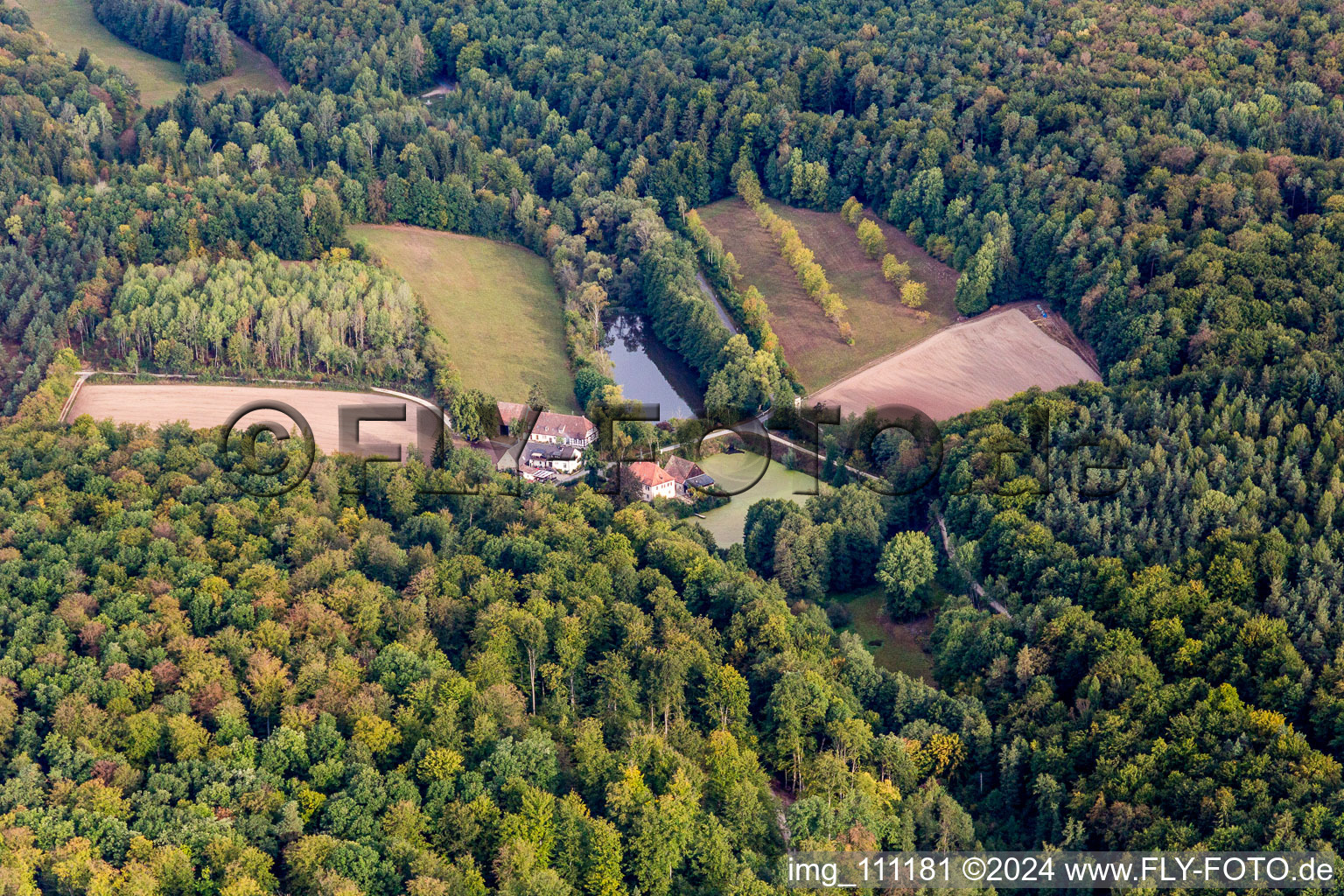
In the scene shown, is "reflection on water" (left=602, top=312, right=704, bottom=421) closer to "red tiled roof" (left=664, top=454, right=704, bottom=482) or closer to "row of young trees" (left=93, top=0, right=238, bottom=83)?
"red tiled roof" (left=664, top=454, right=704, bottom=482)

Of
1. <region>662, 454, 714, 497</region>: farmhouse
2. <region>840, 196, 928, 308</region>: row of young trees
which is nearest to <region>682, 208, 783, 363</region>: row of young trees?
<region>840, 196, 928, 308</region>: row of young trees

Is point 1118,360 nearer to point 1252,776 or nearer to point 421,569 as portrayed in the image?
point 1252,776

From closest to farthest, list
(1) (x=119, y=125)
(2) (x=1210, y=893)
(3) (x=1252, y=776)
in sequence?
(2) (x=1210, y=893) < (3) (x=1252, y=776) < (1) (x=119, y=125)

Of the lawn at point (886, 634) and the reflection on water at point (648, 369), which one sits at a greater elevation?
the lawn at point (886, 634)

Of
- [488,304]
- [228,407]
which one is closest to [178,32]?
[488,304]

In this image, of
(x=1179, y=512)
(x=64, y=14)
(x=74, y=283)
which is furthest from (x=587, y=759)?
(x=64, y=14)

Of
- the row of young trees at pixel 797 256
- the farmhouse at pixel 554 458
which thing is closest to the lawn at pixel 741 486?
the farmhouse at pixel 554 458

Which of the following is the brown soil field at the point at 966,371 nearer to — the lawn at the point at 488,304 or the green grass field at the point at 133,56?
the lawn at the point at 488,304
